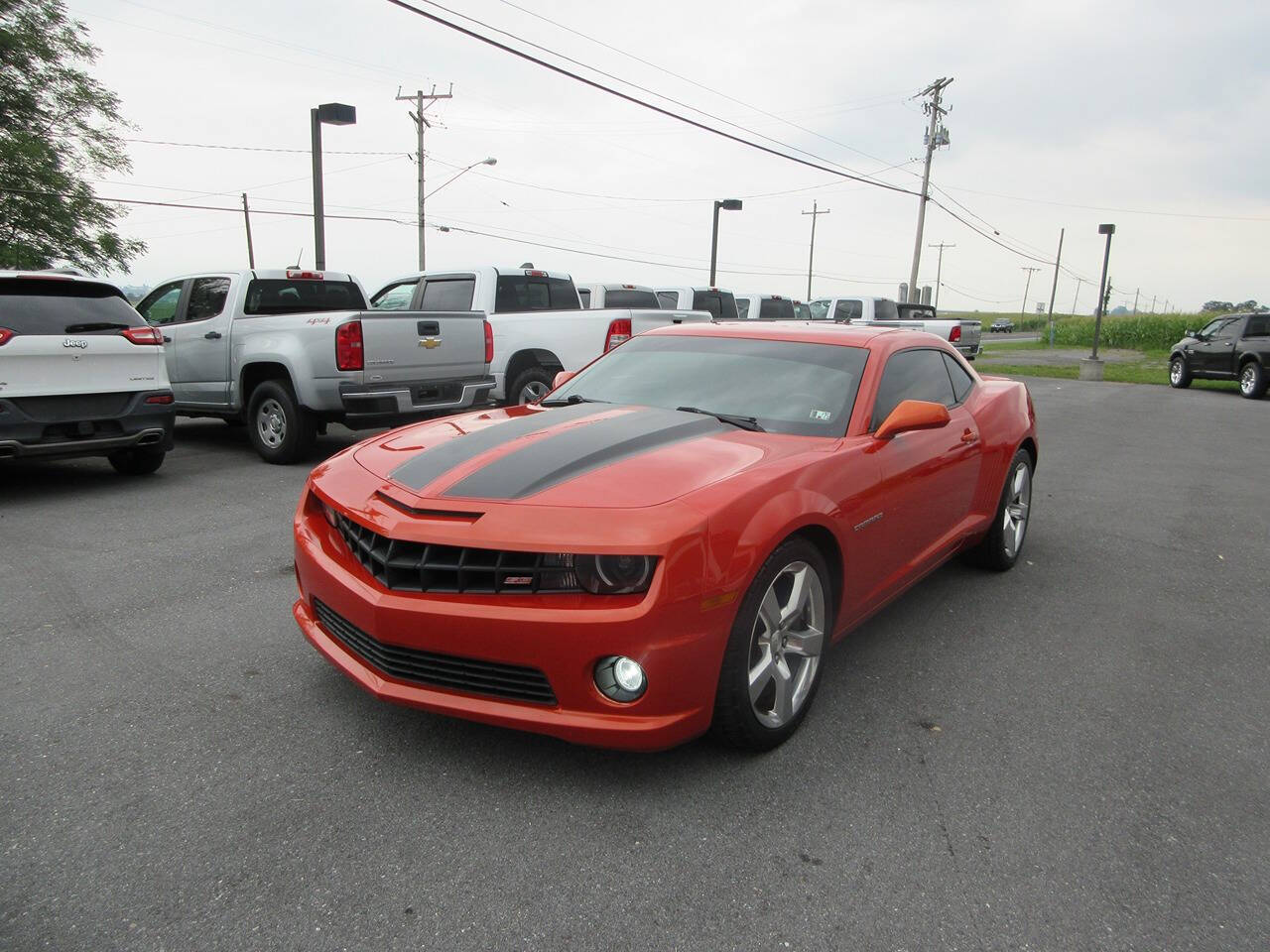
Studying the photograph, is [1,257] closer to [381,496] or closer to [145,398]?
[145,398]

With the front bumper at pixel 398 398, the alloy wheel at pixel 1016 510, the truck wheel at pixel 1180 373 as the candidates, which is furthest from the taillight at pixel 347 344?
the truck wheel at pixel 1180 373

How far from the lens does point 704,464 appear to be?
2.96 meters

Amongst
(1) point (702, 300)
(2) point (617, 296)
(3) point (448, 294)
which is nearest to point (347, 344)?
(3) point (448, 294)

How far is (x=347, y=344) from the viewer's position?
300 inches

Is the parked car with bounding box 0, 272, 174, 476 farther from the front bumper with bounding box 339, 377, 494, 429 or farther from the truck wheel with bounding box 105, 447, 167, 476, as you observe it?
the front bumper with bounding box 339, 377, 494, 429

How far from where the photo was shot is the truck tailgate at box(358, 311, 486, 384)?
308 inches

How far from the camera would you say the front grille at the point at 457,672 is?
101 inches

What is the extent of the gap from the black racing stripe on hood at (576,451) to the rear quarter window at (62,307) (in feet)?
17.4

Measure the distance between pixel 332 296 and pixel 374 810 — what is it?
7575 mm

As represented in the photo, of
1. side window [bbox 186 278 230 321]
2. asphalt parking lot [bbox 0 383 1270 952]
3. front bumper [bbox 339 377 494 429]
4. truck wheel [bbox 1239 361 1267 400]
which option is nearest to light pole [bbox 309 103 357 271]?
side window [bbox 186 278 230 321]

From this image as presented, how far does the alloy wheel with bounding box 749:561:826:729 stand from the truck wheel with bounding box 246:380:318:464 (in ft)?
20.2

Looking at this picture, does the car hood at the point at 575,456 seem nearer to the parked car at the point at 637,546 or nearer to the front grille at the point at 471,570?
the parked car at the point at 637,546

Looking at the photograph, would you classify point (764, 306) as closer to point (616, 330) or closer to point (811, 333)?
point (616, 330)

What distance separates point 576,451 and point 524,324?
283 inches
